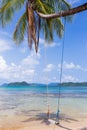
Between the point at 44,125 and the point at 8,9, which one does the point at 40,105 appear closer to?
the point at 44,125

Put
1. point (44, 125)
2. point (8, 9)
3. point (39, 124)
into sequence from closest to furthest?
point (44, 125), point (39, 124), point (8, 9)

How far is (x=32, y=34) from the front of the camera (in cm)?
944

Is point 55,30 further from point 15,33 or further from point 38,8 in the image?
point 38,8

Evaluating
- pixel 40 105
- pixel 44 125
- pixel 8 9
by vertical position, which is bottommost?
pixel 40 105

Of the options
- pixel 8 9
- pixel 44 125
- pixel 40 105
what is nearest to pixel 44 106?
pixel 40 105

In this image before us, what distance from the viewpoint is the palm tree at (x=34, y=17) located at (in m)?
9.77

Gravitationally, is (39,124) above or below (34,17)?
below

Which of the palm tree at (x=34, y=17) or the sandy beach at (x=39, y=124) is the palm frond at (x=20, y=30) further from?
the sandy beach at (x=39, y=124)

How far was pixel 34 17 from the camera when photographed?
32.2 ft

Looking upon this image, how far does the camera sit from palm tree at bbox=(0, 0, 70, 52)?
9.77 metres

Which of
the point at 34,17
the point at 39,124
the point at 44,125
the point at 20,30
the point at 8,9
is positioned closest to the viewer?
the point at 34,17

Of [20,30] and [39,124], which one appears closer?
[39,124]

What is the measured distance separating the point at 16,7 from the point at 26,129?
4320 millimetres

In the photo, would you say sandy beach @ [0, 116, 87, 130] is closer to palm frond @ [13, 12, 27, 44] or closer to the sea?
the sea
